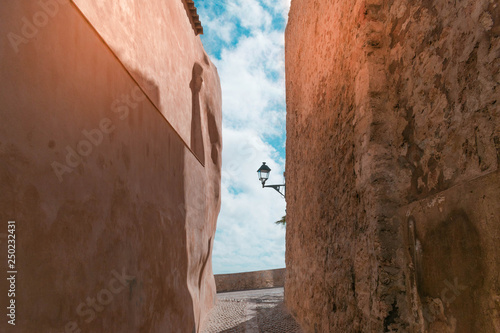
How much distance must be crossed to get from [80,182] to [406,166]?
6.42 ft

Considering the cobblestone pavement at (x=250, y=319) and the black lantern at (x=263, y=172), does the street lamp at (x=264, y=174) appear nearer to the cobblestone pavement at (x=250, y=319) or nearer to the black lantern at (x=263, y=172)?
the black lantern at (x=263, y=172)

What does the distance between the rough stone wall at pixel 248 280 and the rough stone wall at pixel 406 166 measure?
9.27 m

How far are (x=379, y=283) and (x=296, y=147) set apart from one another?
3.65 m

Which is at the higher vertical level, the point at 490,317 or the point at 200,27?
the point at 200,27

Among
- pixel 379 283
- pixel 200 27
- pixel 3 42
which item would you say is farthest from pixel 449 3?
pixel 200 27

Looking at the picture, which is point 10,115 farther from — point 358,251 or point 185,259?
point 185,259

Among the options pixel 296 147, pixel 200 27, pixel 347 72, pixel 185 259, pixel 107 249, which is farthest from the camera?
pixel 200 27

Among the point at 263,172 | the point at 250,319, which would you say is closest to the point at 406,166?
the point at 250,319

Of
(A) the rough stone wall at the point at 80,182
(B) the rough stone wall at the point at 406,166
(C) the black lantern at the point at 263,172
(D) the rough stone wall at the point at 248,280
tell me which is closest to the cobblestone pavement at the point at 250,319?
(B) the rough stone wall at the point at 406,166

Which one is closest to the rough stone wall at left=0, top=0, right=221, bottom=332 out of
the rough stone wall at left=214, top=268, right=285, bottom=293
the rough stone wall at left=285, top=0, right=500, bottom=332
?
the rough stone wall at left=285, top=0, right=500, bottom=332

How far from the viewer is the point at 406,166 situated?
2455 millimetres

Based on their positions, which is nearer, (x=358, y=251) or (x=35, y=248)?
(x=35, y=248)

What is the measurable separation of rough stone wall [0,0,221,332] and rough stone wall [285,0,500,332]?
1655 millimetres

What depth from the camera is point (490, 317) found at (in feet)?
5.12
